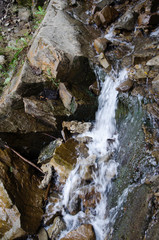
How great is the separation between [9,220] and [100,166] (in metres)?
2.38

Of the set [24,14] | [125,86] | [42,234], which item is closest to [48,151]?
[42,234]

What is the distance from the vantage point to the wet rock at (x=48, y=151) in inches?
205

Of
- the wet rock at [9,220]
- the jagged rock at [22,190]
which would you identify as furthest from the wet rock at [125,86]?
the wet rock at [9,220]

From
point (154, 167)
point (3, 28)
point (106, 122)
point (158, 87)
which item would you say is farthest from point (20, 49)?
point (154, 167)

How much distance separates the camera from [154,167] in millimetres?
3002

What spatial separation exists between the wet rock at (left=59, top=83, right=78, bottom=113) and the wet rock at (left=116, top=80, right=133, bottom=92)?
1.24 metres

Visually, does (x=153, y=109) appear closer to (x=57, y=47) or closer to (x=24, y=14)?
(x=57, y=47)

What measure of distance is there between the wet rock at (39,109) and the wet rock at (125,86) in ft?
6.25

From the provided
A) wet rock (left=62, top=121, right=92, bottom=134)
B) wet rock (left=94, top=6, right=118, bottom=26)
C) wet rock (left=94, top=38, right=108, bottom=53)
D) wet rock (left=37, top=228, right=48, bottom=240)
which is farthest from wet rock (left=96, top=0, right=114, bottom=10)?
wet rock (left=37, top=228, right=48, bottom=240)

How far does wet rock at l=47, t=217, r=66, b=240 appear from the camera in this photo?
4008 millimetres

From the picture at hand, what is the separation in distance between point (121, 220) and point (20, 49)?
18.9 ft

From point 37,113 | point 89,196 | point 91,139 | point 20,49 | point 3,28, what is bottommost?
point 89,196

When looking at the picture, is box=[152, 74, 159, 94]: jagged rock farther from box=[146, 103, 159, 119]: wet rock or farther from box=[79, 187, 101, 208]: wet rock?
box=[79, 187, 101, 208]: wet rock

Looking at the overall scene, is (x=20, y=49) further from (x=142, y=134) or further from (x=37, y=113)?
(x=142, y=134)
